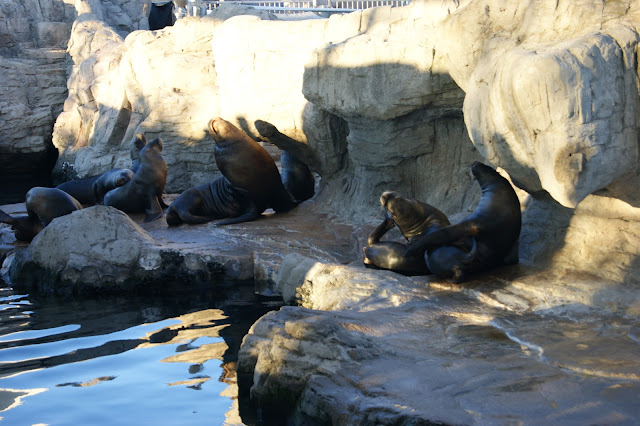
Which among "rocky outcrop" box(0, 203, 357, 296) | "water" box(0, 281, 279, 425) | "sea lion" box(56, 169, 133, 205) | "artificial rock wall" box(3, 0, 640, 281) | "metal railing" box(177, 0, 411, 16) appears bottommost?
"water" box(0, 281, 279, 425)

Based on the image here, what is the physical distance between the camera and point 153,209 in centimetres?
989

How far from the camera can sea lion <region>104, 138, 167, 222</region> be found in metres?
9.98

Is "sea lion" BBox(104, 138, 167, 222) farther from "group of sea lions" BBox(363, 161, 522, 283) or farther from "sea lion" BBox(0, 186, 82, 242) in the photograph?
"group of sea lions" BBox(363, 161, 522, 283)

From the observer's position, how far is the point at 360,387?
11.3 ft

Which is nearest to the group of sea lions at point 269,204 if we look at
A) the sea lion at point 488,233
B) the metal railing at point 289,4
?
the sea lion at point 488,233

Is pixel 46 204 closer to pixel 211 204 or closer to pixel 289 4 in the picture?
pixel 211 204

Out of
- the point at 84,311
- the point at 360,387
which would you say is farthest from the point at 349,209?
the point at 360,387

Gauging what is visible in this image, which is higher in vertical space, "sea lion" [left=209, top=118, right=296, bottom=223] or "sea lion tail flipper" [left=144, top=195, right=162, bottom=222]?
"sea lion" [left=209, top=118, right=296, bottom=223]

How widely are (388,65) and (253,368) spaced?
13.1 feet

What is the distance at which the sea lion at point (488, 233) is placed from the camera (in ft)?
19.0

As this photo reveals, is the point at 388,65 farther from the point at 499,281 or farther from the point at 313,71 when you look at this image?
the point at 499,281

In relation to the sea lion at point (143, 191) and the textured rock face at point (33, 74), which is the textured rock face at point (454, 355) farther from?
the textured rock face at point (33, 74)

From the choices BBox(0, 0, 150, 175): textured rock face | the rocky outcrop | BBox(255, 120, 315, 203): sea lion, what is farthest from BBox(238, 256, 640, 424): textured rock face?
BBox(0, 0, 150, 175): textured rock face

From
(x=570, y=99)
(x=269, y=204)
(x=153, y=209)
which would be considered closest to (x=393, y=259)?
(x=570, y=99)
